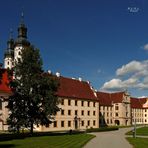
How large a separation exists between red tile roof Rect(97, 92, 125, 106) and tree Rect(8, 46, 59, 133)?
6241 cm

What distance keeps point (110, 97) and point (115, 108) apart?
4.88 metres

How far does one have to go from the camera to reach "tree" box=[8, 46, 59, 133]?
1843 inches

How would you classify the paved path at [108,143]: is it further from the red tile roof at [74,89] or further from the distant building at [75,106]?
the red tile roof at [74,89]

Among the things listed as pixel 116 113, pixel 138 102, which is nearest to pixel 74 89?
pixel 116 113

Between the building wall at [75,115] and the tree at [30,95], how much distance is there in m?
24.5

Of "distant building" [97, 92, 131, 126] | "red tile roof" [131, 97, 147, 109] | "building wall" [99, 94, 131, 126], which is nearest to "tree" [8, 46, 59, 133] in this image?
"building wall" [99, 94, 131, 126]

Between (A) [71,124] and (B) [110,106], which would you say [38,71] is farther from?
(B) [110,106]

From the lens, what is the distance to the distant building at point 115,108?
4298 inches

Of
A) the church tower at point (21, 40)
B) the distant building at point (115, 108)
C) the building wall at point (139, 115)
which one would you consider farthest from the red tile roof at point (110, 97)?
the church tower at point (21, 40)

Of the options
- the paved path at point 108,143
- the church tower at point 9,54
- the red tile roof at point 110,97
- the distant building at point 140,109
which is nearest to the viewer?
the paved path at point 108,143

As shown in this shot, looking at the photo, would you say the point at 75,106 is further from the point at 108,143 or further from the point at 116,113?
the point at 108,143

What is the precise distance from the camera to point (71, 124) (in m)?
80.7

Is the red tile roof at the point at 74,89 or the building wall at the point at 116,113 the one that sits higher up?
the red tile roof at the point at 74,89

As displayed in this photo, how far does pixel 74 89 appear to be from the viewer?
8425 cm
